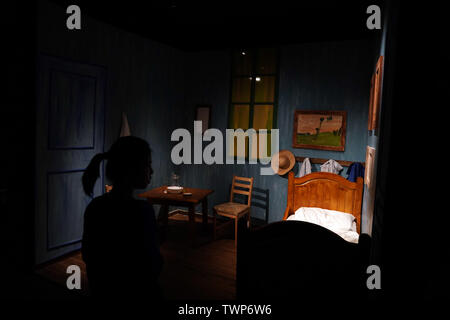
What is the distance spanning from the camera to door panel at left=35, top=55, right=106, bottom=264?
3.31 meters

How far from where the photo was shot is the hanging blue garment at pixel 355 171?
155 inches

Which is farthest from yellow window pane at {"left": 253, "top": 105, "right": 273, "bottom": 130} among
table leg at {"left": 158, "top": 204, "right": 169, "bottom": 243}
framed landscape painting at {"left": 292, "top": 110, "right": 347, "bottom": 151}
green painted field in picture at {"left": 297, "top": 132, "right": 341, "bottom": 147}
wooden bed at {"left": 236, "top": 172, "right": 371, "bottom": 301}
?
wooden bed at {"left": 236, "top": 172, "right": 371, "bottom": 301}

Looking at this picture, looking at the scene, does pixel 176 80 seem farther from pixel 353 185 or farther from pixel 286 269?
pixel 286 269

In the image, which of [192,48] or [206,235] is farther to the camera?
[192,48]

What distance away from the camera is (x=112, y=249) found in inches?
48.1

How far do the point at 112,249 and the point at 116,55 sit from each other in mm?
3407

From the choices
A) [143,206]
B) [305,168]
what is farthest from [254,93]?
[143,206]

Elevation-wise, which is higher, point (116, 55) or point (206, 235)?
point (116, 55)

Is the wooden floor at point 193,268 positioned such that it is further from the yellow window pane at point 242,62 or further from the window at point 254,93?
the yellow window pane at point 242,62

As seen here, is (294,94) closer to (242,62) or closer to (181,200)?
(242,62)

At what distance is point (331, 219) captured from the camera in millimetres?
3564

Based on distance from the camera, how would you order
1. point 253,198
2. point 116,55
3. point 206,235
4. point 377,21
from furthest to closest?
point 253,198
point 206,235
point 116,55
point 377,21

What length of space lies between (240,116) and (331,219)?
2.03m
